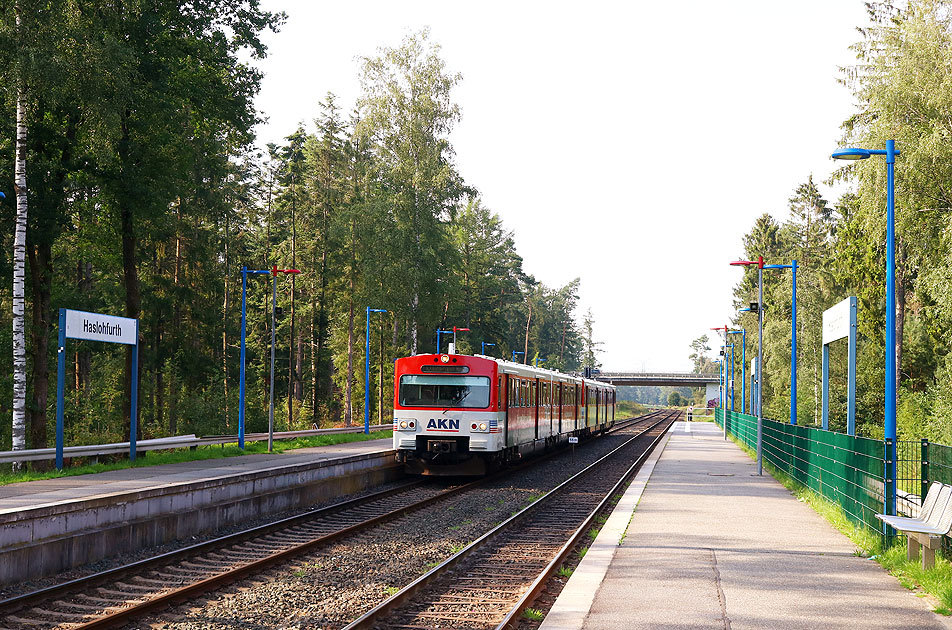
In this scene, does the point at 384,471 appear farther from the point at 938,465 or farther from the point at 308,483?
the point at 938,465

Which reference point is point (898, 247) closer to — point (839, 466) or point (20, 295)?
point (839, 466)

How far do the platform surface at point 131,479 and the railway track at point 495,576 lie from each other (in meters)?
5.06

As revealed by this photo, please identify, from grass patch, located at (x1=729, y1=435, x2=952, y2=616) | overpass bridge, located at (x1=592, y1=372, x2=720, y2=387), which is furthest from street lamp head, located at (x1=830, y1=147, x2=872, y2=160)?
overpass bridge, located at (x1=592, y1=372, x2=720, y2=387)

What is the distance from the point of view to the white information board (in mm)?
14414

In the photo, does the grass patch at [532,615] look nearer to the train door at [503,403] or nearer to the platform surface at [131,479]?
the platform surface at [131,479]

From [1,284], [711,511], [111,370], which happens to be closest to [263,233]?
[111,370]

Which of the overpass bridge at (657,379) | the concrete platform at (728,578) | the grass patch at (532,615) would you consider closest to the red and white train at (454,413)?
the concrete platform at (728,578)

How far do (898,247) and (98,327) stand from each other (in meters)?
24.2

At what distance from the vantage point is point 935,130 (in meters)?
25.2

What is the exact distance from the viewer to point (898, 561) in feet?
33.1

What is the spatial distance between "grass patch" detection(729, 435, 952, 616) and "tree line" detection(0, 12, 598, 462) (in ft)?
52.2

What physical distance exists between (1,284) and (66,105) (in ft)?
22.5

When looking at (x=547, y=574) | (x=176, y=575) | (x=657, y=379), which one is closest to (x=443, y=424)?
(x=176, y=575)

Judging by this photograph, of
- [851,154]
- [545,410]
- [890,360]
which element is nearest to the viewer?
[890,360]
